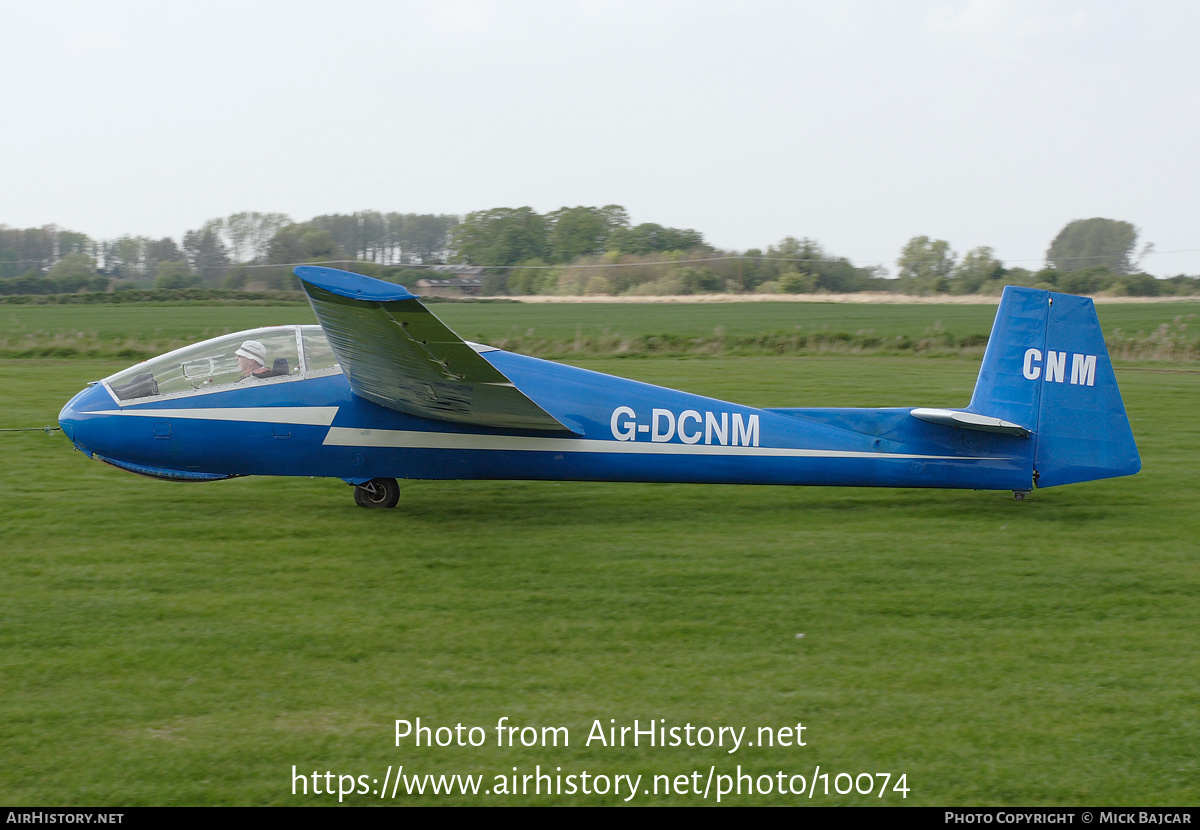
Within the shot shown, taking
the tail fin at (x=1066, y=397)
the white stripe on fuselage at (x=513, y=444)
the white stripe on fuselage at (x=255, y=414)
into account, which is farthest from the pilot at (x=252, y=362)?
the tail fin at (x=1066, y=397)

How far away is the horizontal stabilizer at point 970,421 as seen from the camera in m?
8.46

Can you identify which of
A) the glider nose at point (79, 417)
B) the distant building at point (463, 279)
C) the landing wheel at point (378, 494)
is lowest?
the landing wheel at point (378, 494)

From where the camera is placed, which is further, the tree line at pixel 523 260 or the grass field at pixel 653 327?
the tree line at pixel 523 260

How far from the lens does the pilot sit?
8.59m

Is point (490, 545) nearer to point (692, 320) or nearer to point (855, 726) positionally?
point (855, 726)

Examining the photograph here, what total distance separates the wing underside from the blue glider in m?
0.05

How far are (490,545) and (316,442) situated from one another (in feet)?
6.82

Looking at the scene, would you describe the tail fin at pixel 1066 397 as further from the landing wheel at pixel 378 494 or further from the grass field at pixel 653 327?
the grass field at pixel 653 327

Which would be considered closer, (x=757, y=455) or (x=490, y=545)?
A: (x=490, y=545)

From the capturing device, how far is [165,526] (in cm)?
809

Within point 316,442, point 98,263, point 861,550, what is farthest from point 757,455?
point 98,263

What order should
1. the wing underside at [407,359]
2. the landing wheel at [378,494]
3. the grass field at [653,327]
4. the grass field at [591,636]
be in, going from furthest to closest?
the grass field at [653,327] < the landing wheel at [378,494] < the wing underside at [407,359] < the grass field at [591,636]

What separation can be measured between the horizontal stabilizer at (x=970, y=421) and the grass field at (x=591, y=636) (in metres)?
0.88

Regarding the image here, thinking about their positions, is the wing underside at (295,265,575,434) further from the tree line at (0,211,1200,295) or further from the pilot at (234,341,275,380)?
the tree line at (0,211,1200,295)
